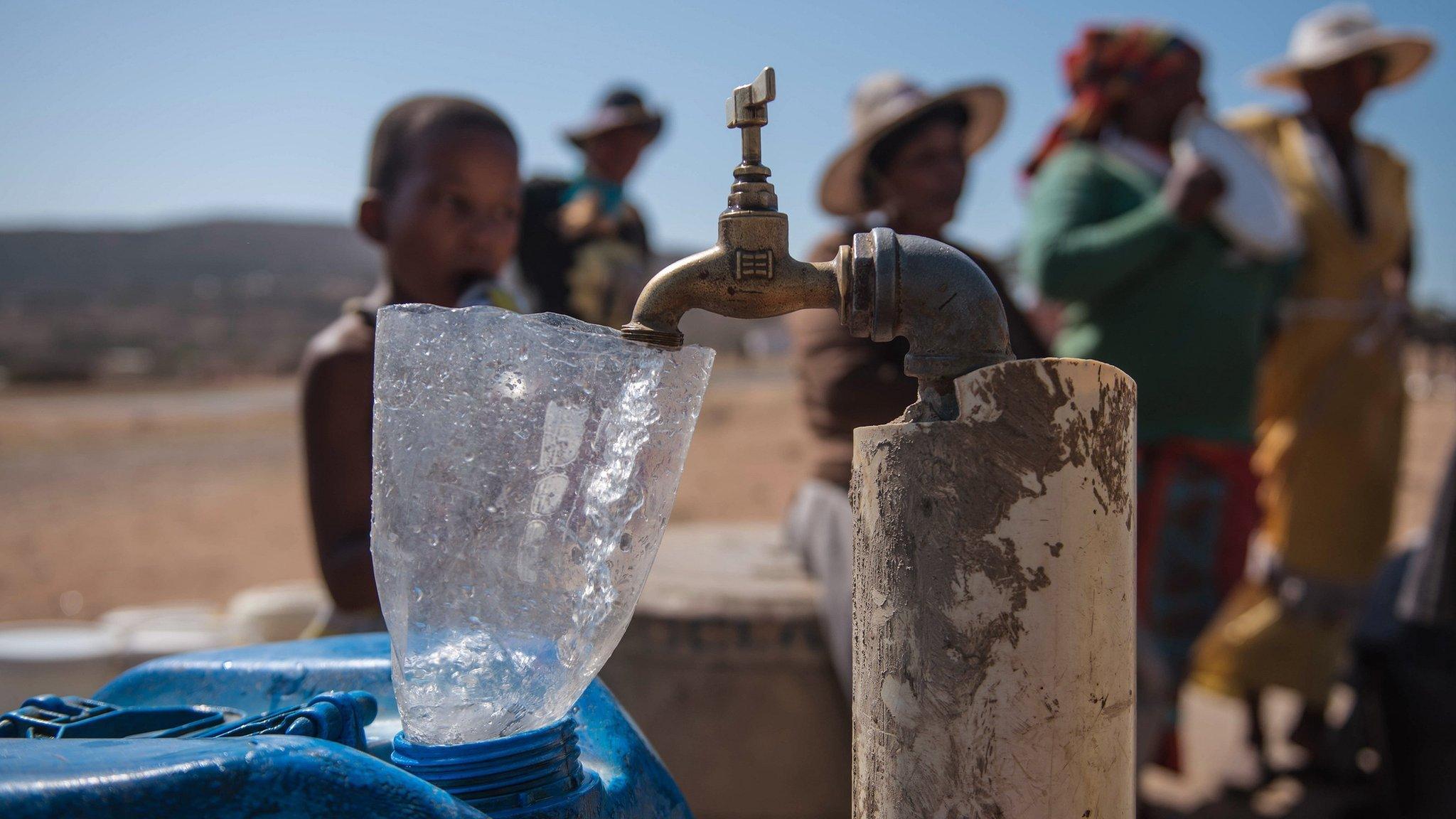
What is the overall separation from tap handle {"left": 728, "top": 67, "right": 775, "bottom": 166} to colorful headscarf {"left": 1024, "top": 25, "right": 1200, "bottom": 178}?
274cm

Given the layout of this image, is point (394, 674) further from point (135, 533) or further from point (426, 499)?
point (135, 533)

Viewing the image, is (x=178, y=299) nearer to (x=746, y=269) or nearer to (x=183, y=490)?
(x=183, y=490)

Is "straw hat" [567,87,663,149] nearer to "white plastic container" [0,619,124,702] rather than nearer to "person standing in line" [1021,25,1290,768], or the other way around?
"person standing in line" [1021,25,1290,768]

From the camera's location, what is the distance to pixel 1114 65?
3393mm

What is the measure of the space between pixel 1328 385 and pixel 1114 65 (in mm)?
1457

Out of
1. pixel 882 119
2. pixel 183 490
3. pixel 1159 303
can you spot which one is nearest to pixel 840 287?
pixel 882 119

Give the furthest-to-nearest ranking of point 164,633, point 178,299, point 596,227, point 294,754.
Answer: point 178,299, point 596,227, point 164,633, point 294,754

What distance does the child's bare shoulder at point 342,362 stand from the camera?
185 centimetres

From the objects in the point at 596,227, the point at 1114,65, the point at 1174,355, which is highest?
the point at 1114,65

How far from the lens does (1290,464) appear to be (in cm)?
386

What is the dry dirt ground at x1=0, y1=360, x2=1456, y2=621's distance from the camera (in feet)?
19.7

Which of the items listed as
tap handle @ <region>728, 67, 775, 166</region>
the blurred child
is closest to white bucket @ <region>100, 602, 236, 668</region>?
the blurred child

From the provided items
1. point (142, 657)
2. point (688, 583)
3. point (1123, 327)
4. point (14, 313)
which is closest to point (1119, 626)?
point (688, 583)

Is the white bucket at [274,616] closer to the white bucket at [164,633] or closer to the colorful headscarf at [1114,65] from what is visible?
the white bucket at [164,633]
